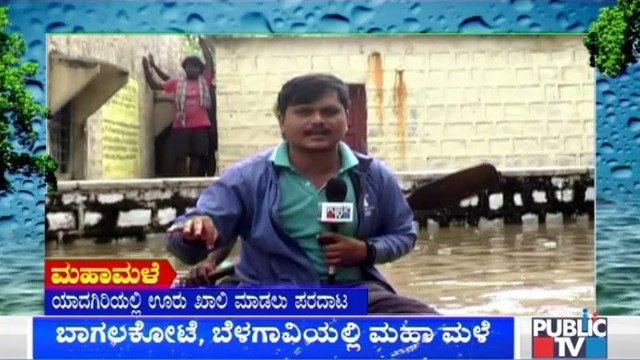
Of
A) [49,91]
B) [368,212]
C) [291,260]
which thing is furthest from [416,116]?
[49,91]

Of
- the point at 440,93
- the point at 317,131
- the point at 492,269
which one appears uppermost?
the point at 440,93

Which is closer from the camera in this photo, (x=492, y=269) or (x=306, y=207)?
(x=306, y=207)

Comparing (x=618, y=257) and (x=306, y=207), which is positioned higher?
(x=306, y=207)

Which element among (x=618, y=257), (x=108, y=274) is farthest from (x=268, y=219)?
(x=618, y=257)

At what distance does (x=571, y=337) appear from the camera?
661 centimetres

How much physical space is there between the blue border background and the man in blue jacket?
375 mm

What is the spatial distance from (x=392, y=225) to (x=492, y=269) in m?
0.60

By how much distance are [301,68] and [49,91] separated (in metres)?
1.35

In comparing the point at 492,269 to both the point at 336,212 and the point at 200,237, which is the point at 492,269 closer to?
the point at 336,212

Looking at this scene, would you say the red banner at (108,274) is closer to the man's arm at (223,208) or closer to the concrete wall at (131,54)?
the man's arm at (223,208)

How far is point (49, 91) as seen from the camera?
6539mm

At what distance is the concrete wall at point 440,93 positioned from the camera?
21.4ft

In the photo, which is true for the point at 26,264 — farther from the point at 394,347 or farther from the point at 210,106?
the point at 394,347

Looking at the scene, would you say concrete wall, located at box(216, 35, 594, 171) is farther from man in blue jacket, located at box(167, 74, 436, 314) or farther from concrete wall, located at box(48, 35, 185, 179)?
concrete wall, located at box(48, 35, 185, 179)
